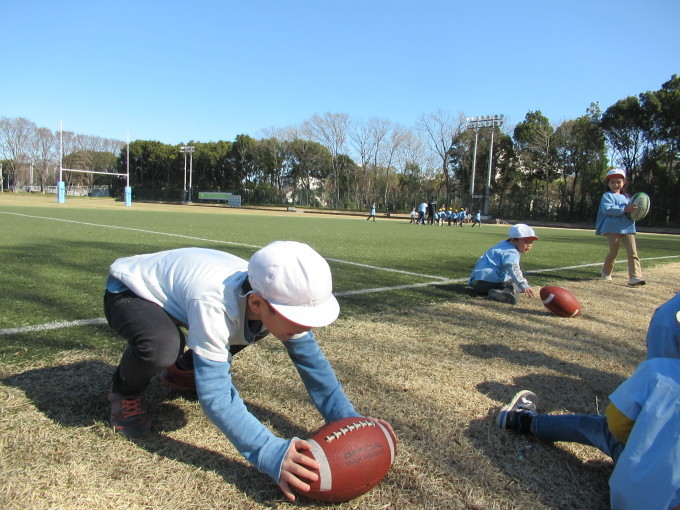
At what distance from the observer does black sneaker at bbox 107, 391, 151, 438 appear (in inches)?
92.0

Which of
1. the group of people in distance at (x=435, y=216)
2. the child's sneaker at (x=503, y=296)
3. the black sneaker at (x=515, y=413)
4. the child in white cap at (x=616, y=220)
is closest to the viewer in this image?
the black sneaker at (x=515, y=413)

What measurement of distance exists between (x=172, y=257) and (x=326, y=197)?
202 feet

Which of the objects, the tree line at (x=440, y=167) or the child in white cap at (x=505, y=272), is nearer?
the child in white cap at (x=505, y=272)

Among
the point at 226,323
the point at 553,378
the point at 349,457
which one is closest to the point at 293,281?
the point at 226,323

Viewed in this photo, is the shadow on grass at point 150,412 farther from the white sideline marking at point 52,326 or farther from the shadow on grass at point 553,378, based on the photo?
the shadow on grass at point 553,378

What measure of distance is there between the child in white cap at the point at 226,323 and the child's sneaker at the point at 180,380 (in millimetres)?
214

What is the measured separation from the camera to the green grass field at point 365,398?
6.51 ft

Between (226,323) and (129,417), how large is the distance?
2.84 feet

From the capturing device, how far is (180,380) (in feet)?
9.23

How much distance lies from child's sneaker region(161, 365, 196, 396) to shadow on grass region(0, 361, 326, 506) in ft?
0.19

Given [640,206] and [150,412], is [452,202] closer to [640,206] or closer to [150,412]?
[640,206]

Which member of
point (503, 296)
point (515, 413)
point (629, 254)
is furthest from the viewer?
point (629, 254)

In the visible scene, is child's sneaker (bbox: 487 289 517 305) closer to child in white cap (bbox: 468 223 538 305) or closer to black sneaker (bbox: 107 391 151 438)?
child in white cap (bbox: 468 223 538 305)

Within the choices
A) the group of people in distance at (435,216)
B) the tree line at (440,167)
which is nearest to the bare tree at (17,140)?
the tree line at (440,167)
